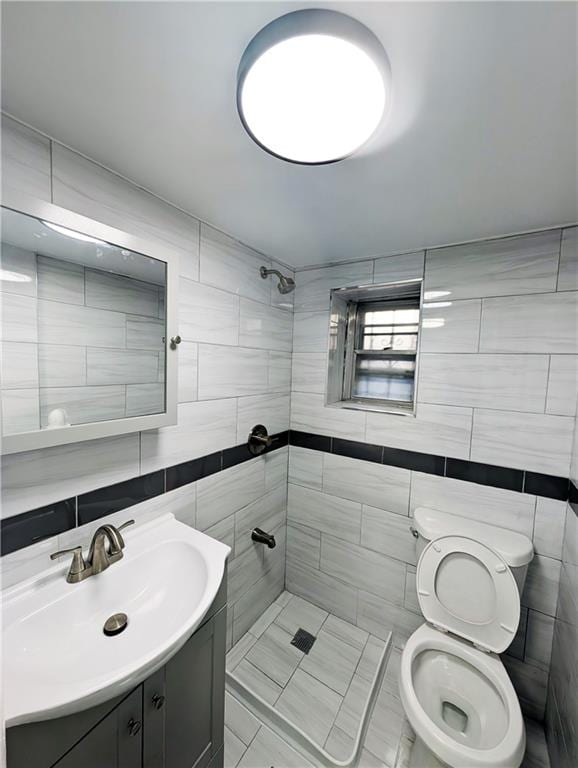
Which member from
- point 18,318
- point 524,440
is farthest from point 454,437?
point 18,318

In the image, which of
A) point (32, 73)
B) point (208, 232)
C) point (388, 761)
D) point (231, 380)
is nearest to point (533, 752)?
point (388, 761)

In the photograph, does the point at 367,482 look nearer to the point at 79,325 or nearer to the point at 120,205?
the point at 79,325

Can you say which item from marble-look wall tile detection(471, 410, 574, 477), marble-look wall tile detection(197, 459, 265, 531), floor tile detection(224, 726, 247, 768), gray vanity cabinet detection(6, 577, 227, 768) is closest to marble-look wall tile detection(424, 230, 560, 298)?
marble-look wall tile detection(471, 410, 574, 477)

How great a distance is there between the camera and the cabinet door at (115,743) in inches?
28.1

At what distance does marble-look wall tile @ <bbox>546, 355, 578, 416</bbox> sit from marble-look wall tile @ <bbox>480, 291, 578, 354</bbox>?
1.8 inches

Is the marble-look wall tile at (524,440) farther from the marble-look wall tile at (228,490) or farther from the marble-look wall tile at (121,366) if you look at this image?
the marble-look wall tile at (121,366)

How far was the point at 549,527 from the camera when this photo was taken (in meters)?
1.35

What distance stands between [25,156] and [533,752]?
2915 millimetres

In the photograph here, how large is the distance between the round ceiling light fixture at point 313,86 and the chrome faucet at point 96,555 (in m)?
1.25

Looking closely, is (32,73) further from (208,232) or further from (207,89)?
(208,232)

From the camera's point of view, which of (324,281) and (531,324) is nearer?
(531,324)

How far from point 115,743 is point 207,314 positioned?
143cm

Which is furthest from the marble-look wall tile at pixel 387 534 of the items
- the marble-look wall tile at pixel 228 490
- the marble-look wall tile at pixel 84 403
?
the marble-look wall tile at pixel 84 403

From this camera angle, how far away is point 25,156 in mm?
851
